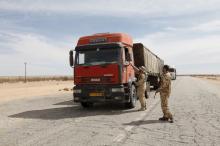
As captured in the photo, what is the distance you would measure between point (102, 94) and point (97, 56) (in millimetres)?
1621

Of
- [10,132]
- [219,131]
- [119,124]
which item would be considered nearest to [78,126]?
[119,124]

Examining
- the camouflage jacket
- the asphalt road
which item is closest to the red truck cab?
the asphalt road

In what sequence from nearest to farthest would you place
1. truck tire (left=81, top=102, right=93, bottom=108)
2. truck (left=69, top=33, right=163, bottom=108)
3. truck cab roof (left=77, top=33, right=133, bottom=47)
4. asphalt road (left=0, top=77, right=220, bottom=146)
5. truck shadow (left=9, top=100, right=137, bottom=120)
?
asphalt road (left=0, top=77, right=220, bottom=146)
truck shadow (left=9, top=100, right=137, bottom=120)
truck (left=69, top=33, right=163, bottom=108)
truck cab roof (left=77, top=33, right=133, bottom=47)
truck tire (left=81, top=102, right=93, bottom=108)

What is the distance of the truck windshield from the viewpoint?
575 inches

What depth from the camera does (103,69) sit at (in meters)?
14.4

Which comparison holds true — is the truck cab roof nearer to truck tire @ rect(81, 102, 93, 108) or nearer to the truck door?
the truck door

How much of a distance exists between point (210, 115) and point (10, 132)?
698 cm

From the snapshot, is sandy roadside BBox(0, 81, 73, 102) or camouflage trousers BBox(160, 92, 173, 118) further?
sandy roadside BBox(0, 81, 73, 102)

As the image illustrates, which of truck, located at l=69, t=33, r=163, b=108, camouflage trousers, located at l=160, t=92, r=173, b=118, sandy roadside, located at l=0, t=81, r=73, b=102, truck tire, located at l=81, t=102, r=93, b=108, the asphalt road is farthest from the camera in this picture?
sandy roadside, located at l=0, t=81, r=73, b=102

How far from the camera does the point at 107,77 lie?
14422 mm

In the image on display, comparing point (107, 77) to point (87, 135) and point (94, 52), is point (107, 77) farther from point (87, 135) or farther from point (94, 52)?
point (87, 135)

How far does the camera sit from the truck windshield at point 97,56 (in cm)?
1460

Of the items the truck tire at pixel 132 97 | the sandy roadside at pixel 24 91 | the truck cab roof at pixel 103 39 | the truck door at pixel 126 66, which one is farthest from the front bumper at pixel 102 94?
the sandy roadside at pixel 24 91

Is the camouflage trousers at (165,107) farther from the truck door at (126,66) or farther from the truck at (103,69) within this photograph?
the truck door at (126,66)
